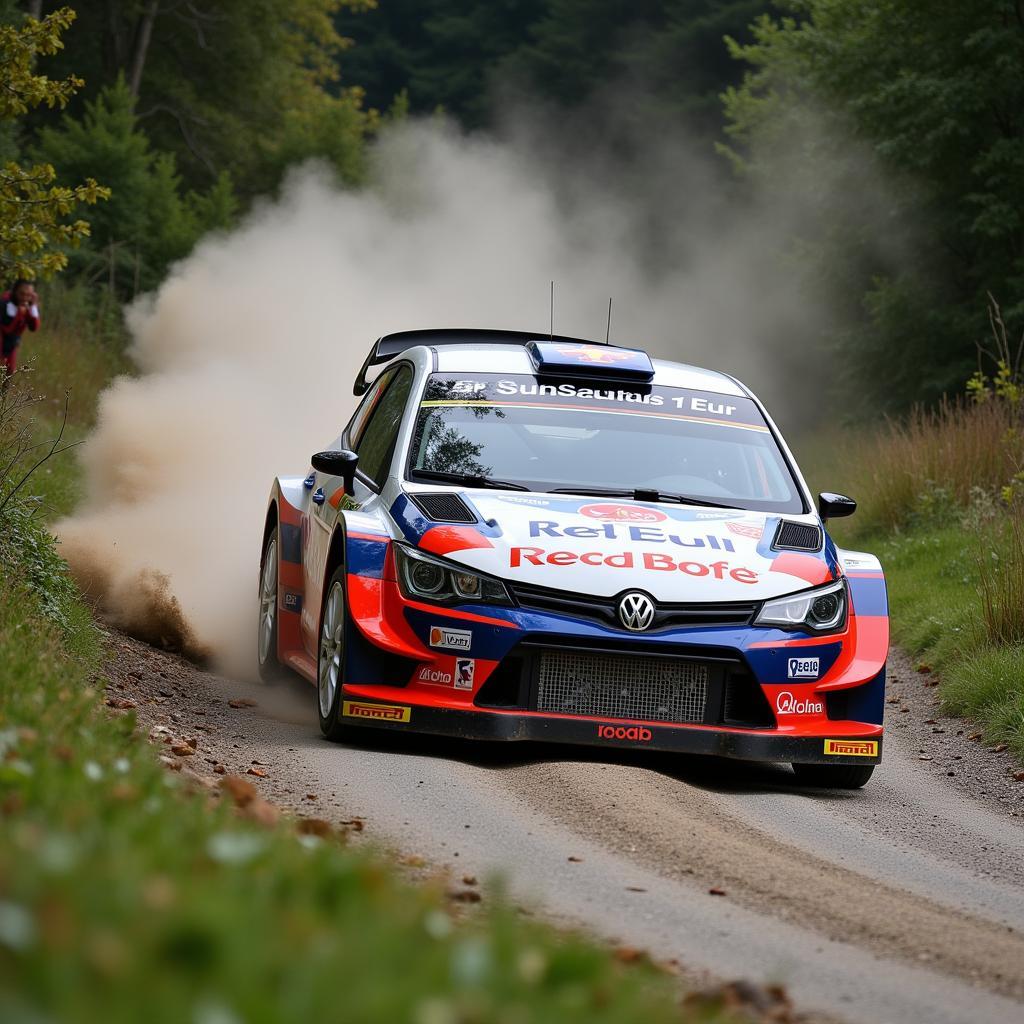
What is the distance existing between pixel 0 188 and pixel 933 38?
63.3 feet

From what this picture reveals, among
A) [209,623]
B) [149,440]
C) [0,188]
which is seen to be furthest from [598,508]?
[149,440]

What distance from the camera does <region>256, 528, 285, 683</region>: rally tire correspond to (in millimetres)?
9961

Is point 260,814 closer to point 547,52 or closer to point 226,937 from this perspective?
point 226,937

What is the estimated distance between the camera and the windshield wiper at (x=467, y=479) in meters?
8.29

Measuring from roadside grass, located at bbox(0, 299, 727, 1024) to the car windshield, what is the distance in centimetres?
393

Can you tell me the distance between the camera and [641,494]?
8.39 m

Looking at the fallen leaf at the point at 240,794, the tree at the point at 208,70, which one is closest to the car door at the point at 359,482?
the fallen leaf at the point at 240,794

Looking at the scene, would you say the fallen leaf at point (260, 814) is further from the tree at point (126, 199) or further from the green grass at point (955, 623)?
the tree at point (126, 199)

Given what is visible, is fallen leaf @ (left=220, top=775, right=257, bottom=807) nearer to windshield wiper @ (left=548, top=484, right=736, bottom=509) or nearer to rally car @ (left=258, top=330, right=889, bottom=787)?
rally car @ (left=258, top=330, right=889, bottom=787)

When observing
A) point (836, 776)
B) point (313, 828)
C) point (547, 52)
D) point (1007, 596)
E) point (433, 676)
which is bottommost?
point (313, 828)

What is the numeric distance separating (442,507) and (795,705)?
5.58 ft

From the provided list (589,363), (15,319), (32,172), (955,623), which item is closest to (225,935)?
(589,363)

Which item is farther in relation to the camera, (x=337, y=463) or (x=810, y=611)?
(x=337, y=463)

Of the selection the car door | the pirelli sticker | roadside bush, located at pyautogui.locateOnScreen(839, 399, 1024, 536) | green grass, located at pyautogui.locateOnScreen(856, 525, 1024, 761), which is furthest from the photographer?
the pirelli sticker
